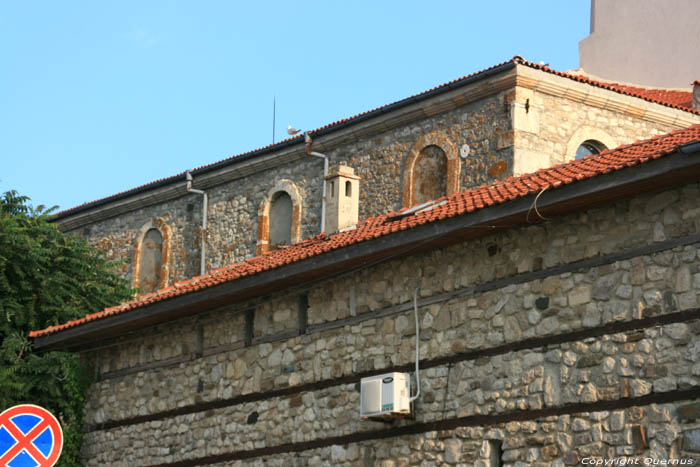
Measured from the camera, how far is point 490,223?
460 inches

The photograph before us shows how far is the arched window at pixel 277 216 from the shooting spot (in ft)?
78.5

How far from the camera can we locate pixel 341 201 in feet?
53.3

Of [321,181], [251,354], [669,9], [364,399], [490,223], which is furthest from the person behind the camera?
[669,9]

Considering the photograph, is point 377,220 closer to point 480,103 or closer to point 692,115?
point 480,103

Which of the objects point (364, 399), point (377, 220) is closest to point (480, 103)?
point (377, 220)

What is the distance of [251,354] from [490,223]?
4.48 metres

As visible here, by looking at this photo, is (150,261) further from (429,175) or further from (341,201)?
(341,201)

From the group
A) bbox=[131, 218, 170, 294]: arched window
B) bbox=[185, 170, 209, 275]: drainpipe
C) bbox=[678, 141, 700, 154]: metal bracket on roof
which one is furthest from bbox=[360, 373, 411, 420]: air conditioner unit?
bbox=[131, 218, 170, 294]: arched window

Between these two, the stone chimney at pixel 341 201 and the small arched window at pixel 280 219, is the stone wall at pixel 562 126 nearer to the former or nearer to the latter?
the stone chimney at pixel 341 201

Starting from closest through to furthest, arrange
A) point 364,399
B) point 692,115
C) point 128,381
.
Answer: point 364,399 → point 128,381 → point 692,115

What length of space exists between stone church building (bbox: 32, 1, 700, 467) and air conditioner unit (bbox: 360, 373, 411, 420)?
17 cm

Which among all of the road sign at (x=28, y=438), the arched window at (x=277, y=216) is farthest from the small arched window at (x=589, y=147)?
the road sign at (x=28, y=438)

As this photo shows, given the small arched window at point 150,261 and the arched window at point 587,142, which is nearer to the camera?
the arched window at point 587,142

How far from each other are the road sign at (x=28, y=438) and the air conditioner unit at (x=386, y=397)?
3.66 metres
